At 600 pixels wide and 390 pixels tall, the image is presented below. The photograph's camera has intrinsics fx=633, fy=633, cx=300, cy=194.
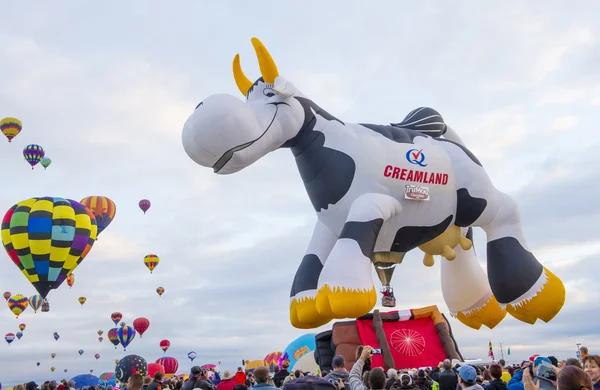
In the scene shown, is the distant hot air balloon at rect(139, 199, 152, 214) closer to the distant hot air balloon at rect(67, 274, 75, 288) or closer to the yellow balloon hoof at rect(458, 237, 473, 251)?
the distant hot air balloon at rect(67, 274, 75, 288)

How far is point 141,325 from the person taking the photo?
1143 inches

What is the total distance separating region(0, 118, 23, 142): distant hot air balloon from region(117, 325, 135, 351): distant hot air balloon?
1027 centimetres

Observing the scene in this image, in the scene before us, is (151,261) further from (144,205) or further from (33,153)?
(33,153)

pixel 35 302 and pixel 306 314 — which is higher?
pixel 35 302

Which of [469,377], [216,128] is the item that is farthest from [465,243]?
[469,377]

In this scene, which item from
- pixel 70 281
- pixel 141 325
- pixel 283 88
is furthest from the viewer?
pixel 70 281

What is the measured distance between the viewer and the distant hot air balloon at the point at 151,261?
93.5 feet

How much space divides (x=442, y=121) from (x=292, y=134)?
2.51 metres

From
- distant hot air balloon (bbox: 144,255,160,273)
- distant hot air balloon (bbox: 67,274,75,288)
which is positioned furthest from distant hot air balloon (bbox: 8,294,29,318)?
distant hot air balloon (bbox: 144,255,160,273)

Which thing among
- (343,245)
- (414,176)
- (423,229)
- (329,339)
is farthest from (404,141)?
(329,339)

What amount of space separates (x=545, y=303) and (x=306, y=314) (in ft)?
10.0

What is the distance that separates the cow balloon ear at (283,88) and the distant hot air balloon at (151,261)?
2234cm

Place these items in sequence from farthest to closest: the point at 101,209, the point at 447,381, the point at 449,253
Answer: the point at 101,209, the point at 449,253, the point at 447,381

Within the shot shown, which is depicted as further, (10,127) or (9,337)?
(9,337)
